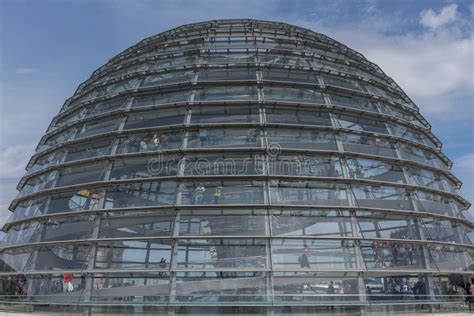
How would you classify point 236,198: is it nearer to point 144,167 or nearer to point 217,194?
point 217,194

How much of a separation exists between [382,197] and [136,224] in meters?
9.57

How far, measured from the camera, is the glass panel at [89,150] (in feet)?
61.9

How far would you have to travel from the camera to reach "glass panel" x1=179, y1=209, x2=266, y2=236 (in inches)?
623

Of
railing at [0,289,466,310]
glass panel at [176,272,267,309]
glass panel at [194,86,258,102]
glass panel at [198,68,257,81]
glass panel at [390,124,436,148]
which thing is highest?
glass panel at [198,68,257,81]

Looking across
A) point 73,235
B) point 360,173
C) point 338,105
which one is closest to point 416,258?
point 360,173

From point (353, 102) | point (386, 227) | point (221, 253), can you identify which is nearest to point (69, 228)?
point (221, 253)

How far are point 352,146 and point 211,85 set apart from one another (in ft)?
21.7

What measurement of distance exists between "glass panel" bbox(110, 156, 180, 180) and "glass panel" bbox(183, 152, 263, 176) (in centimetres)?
62

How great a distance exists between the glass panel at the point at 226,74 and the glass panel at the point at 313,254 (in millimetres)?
8118

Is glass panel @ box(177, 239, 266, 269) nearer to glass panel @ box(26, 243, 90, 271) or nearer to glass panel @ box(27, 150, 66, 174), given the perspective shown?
glass panel @ box(26, 243, 90, 271)

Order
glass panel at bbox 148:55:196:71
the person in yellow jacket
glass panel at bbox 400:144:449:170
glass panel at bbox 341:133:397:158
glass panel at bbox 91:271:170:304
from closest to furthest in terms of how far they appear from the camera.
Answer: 1. glass panel at bbox 91:271:170:304
2. the person in yellow jacket
3. glass panel at bbox 341:133:397:158
4. glass panel at bbox 400:144:449:170
5. glass panel at bbox 148:55:196:71

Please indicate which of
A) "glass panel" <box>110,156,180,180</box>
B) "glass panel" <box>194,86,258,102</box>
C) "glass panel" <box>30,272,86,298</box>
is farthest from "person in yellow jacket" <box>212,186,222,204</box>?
"glass panel" <box>30,272,86,298</box>

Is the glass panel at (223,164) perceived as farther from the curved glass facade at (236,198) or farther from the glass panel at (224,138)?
the glass panel at (224,138)

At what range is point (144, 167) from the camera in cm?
1769
